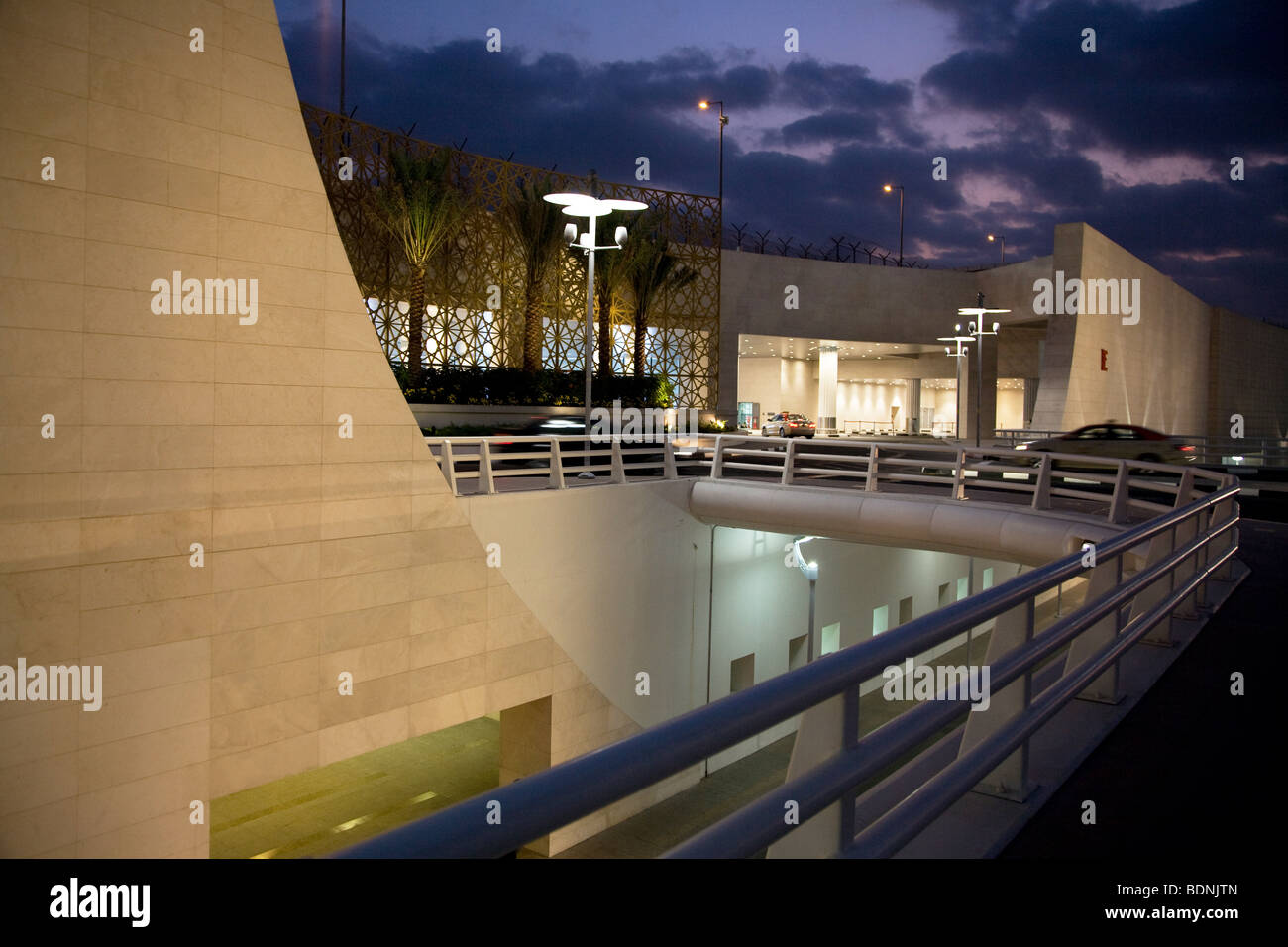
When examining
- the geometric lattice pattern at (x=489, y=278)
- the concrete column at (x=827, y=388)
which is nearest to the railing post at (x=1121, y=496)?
the geometric lattice pattern at (x=489, y=278)

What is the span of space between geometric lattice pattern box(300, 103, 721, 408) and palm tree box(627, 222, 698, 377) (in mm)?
613

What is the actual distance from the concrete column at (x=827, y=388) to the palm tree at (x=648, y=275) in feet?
48.3

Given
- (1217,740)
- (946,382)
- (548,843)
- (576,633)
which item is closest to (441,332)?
(576,633)

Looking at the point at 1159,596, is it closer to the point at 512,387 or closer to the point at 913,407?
the point at 512,387

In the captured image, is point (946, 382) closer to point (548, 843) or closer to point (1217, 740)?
point (548, 843)

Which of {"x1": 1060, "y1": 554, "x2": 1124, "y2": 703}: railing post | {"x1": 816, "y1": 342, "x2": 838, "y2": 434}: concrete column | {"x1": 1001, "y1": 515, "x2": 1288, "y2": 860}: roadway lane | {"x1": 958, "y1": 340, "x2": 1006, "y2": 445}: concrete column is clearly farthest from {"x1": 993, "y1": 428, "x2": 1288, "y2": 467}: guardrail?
{"x1": 1060, "y1": 554, "x2": 1124, "y2": 703}: railing post

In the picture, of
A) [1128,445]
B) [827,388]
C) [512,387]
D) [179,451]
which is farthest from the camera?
[827,388]

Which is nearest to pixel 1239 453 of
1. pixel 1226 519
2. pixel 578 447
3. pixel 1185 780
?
pixel 578 447

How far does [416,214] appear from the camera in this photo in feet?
108

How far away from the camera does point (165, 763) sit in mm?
11703

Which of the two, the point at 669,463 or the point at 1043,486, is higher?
the point at 669,463

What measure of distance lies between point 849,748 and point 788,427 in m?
50.4

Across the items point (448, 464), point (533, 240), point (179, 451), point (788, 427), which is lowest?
point (448, 464)

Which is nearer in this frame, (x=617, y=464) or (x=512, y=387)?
(x=617, y=464)
